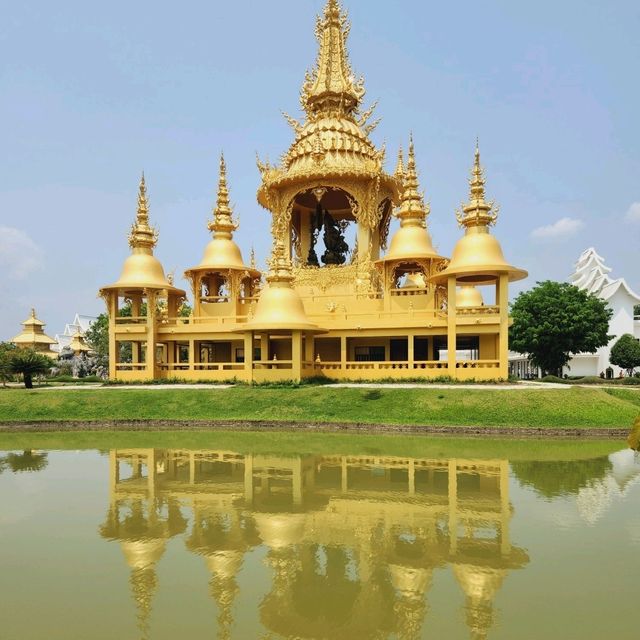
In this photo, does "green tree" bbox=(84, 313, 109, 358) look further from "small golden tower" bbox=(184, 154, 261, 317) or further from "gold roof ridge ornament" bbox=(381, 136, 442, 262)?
"gold roof ridge ornament" bbox=(381, 136, 442, 262)

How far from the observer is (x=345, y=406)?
2208 cm

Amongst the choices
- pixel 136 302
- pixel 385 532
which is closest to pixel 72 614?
pixel 385 532

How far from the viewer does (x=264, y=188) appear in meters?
33.8

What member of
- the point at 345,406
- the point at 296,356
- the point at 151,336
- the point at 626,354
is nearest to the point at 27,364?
the point at 151,336

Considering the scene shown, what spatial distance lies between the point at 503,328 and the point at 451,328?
222cm

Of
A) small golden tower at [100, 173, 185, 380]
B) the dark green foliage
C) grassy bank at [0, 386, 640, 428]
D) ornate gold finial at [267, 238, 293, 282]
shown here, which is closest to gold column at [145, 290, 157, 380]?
small golden tower at [100, 173, 185, 380]

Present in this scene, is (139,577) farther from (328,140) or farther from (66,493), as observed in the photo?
(328,140)

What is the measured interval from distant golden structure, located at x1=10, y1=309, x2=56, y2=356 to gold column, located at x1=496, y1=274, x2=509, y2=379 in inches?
1836

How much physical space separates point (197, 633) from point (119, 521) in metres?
4.45

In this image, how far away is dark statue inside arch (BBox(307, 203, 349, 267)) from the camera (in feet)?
114

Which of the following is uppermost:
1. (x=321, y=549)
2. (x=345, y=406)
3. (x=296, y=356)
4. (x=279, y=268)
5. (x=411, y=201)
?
(x=411, y=201)

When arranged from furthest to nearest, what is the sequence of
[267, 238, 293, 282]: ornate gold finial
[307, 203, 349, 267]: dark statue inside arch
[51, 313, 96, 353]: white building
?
[51, 313, 96, 353]: white building → [307, 203, 349, 267]: dark statue inside arch → [267, 238, 293, 282]: ornate gold finial

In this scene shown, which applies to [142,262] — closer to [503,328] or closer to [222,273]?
[222,273]

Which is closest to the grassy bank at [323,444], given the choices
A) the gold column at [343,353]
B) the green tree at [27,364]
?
the gold column at [343,353]
